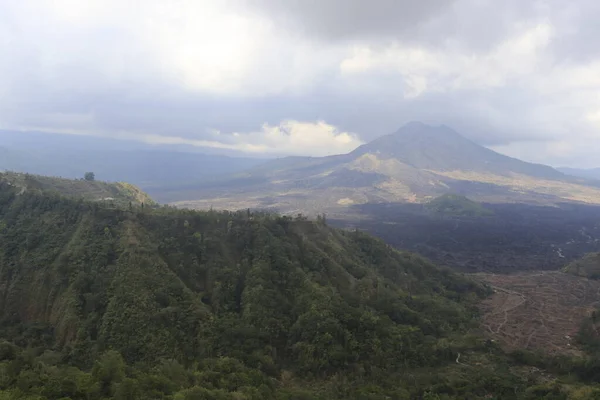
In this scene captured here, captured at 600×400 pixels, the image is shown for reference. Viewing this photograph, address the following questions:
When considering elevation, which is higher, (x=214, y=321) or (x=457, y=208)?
(x=457, y=208)

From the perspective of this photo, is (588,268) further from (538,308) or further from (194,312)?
(194,312)

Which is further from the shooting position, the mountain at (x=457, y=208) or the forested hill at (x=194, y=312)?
the mountain at (x=457, y=208)

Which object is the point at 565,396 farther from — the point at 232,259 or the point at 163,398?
the point at 232,259

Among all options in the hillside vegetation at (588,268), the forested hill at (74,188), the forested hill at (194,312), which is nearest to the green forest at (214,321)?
the forested hill at (194,312)

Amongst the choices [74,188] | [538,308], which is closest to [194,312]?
[74,188]

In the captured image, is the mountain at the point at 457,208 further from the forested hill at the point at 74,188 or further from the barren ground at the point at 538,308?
the forested hill at the point at 74,188

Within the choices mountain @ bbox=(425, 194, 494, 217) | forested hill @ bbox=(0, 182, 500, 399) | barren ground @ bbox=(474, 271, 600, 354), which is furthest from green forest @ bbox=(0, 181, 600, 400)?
mountain @ bbox=(425, 194, 494, 217)
